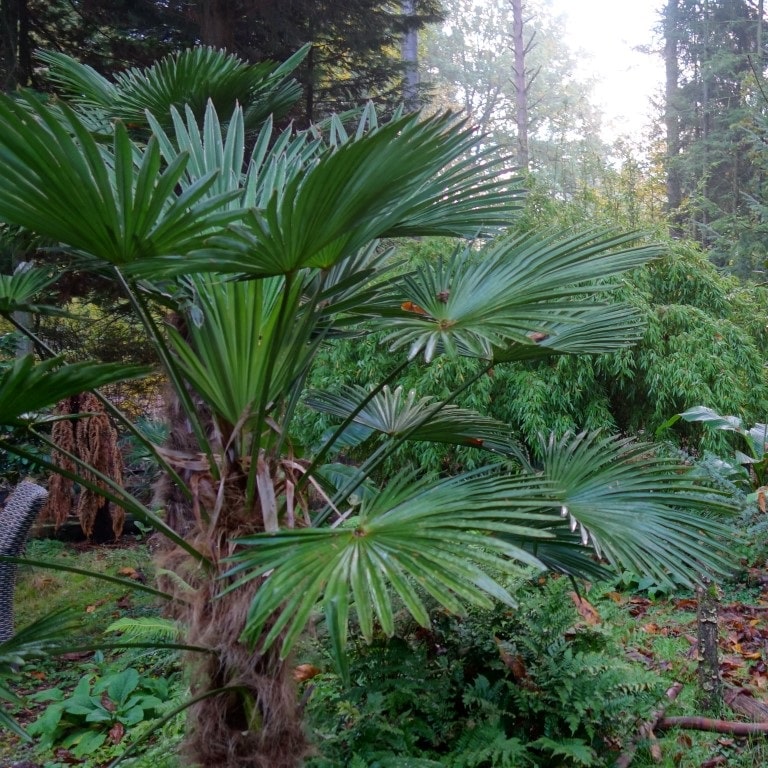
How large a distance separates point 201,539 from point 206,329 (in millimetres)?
492

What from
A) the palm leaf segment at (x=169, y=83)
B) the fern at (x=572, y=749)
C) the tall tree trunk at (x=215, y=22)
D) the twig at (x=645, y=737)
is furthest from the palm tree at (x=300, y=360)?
the tall tree trunk at (x=215, y=22)

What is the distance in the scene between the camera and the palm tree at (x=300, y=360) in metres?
1.10

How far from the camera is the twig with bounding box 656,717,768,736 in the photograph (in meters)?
2.21

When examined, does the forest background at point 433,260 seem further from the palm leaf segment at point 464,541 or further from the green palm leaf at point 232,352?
the green palm leaf at point 232,352

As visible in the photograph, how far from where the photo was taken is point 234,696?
1.51m

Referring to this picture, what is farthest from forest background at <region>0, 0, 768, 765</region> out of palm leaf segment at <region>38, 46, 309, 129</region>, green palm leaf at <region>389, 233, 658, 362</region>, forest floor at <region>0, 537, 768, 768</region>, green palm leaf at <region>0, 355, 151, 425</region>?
green palm leaf at <region>0, 355, 151, 425</region>

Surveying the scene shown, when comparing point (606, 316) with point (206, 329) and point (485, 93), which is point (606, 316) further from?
point (485, 93)

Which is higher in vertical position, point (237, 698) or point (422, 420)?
point (422, 420)

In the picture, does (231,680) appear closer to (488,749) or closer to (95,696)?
(488,749)

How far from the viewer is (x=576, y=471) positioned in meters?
1.84

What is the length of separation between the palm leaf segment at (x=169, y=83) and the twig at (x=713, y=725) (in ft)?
9.14

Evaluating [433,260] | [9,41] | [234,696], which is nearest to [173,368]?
[234,696]

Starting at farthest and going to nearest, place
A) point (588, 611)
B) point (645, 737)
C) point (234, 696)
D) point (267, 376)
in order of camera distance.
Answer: point (588, 611) < point (645, 737) < point (234, 696) < point (267, 376)

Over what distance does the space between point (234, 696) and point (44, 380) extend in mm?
818
